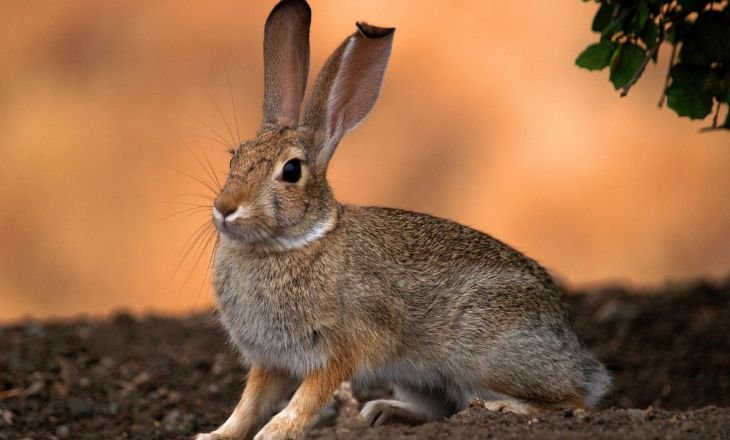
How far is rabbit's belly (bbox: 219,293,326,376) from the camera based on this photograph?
580cm

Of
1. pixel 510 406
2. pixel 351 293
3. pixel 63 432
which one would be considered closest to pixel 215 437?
pixel 351 293

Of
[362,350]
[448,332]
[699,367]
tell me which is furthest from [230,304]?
[699,367]

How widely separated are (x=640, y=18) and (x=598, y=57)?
348 millimetres

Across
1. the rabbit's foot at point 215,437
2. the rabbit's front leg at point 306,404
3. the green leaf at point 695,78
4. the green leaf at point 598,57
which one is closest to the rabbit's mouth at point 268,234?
the rabbit's front leg at point 306,404

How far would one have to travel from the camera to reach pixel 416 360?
20.2 feet

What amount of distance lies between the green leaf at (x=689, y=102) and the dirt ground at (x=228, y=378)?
58.8 inches

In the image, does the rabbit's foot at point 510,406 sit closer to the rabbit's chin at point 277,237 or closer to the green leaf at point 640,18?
the rabbit's chin at point 277,237

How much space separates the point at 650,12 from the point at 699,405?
2754 millimetres

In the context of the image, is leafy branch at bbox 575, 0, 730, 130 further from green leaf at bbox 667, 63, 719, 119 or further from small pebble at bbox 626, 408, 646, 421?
small pebble at bbox 626, 408, 646, 421

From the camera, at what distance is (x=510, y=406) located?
6.03 metres

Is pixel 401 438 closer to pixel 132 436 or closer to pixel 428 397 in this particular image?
pixel 428 397

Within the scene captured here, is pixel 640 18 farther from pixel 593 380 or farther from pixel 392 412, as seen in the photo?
pixel 392 412

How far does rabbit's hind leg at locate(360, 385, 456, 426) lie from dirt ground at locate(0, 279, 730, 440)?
0.22m

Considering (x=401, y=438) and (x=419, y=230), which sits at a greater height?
(x=419, y=230)
